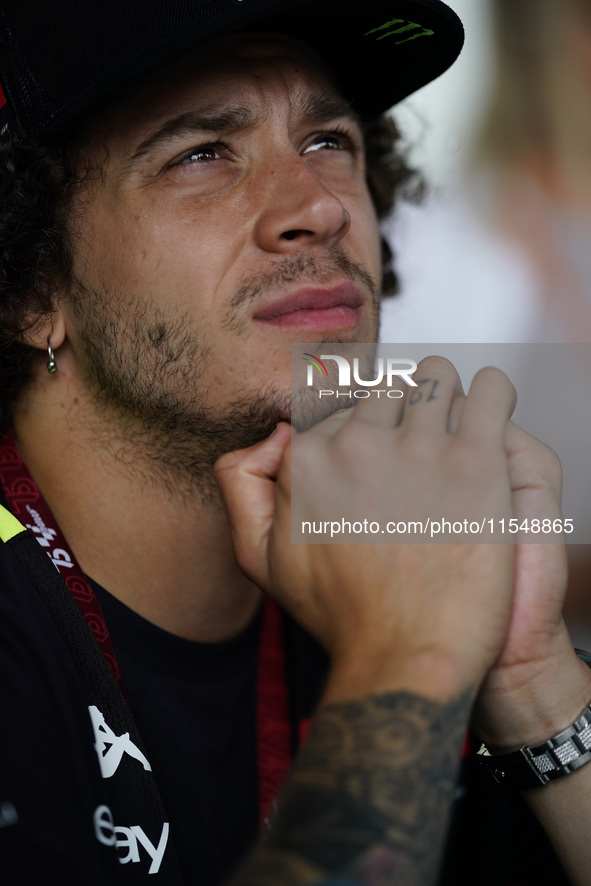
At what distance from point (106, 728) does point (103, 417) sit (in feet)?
1.99

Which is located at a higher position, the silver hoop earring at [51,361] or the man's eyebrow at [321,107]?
the man's eyebrow at [321,107]

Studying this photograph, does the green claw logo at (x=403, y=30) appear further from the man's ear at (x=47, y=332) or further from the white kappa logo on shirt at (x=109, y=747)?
the white kappa logo on shirt at (x=109, y=747)

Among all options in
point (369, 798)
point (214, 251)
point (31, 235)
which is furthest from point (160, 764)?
point (31, 235)

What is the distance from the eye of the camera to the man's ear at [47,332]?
62.8 inches

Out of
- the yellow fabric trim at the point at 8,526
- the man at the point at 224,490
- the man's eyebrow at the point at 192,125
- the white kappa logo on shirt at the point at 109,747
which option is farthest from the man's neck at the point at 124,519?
the man's eyebrow at the point at 192,125

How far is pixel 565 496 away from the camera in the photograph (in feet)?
10.2

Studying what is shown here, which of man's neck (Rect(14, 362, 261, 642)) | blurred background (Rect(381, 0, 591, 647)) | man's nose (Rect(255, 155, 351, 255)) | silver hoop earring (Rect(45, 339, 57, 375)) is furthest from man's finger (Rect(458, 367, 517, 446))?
blurred background (Rect(381, 0, 591, 647))

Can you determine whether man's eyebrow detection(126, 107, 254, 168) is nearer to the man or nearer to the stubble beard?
the man

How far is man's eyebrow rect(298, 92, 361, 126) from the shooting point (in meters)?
1.55

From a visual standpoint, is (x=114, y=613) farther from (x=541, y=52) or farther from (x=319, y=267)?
(x=541, y=52)

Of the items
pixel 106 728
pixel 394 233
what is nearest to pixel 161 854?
pixel 106 728

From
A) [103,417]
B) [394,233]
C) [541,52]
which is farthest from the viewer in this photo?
[541,52]

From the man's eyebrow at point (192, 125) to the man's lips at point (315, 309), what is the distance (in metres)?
0.33

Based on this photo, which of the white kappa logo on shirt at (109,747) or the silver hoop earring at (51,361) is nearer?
the white kappa logo on shirt at (109,747)
